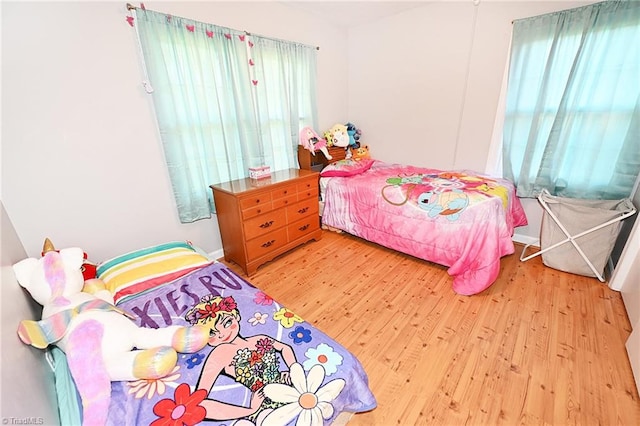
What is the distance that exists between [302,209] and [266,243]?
0.55m

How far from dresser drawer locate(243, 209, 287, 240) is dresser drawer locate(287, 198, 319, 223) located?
0.09 m

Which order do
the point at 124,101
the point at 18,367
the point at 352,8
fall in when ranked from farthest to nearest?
the point at 352,8 < the point at 124,101 < the point at 18,367

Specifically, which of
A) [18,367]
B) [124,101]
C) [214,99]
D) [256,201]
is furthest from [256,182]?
[18,367]

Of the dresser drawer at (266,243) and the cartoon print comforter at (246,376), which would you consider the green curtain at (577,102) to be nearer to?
the dresser drawer at (266,243)

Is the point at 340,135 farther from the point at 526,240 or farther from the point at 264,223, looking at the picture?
the point at 526,240

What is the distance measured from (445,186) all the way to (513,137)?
966mm

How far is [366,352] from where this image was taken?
1.63 metres

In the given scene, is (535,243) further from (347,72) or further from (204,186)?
(204,186)

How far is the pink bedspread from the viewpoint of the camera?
2.11 metres

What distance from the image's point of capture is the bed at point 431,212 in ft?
6.93

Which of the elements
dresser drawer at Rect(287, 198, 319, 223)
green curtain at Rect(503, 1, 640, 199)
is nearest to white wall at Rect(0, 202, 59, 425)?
dresser drawer at Rect(287, 198, 319, 223)

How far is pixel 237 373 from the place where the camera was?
104 centimetres

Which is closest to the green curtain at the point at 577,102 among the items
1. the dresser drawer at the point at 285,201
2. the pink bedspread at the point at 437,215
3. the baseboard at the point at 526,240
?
the pink bedspread at the point at 437,215

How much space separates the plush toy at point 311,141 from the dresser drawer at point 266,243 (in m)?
1.08
